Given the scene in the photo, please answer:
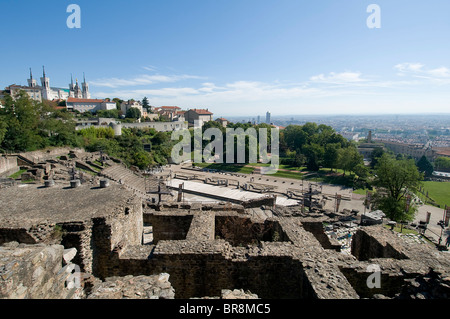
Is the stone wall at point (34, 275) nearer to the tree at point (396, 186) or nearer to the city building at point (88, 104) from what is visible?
the tree at point (396, 186)

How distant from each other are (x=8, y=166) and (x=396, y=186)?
38710mm

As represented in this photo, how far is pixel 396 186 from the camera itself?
77.3 feet

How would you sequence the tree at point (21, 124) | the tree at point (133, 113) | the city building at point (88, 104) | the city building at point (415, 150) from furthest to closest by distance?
the city building at point (415, 150)
the city building at point (88, 104)
the tree at point (133, 113)
the tree at point (21, 124)

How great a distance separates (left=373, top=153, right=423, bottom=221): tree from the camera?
21406mm

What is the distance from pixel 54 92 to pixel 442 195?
5640 inches

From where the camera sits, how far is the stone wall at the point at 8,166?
71.7ft

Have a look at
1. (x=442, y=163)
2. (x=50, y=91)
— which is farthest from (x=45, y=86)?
(x=442, y=163)

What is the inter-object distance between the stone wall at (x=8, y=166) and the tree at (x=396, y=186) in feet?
117

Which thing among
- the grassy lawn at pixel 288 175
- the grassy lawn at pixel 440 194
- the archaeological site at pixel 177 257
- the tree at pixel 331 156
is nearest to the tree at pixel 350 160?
the tree at pixel 331 156

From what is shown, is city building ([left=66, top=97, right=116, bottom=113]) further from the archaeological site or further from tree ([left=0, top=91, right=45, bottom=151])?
the archaeological site

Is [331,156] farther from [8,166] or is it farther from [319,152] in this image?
[8,166]

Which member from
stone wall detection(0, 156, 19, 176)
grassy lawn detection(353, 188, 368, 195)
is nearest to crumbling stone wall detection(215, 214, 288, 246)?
stone wall detection(0, 156, 19, 176)
